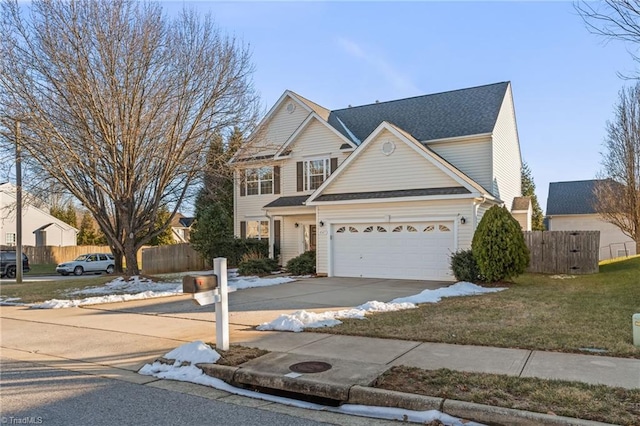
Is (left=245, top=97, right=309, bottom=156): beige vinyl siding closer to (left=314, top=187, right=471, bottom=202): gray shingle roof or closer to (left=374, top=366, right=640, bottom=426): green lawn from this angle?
(left=314, top=187, right=471, bottom=202): gray shingle roof

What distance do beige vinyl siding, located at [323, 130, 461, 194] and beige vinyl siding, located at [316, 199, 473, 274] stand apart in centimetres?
73

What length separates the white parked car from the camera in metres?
29.1

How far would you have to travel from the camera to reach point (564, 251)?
18.6 meters

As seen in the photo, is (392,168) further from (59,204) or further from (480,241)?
(59,204)

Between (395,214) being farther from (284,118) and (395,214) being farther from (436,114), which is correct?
(284,118)

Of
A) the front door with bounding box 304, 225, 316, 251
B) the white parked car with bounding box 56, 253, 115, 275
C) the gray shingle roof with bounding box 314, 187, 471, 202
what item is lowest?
the white parked car with bounding box 56, 253, 115, 275

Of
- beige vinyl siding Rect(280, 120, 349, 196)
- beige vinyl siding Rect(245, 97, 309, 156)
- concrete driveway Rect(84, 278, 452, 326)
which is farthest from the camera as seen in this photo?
beige vinyl siding Rect(245, 97, 309, 156)

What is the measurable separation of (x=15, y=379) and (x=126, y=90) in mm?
11266

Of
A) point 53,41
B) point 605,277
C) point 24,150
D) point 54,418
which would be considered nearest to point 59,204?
point 24,150

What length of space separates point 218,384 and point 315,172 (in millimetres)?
17147

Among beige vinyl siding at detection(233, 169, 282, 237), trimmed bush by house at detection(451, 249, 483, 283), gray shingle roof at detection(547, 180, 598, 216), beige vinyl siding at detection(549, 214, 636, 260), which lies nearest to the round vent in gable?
trimmed bush by house at detection(451, 249, 483, 283)

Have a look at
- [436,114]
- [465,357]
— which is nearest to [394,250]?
[436,114]

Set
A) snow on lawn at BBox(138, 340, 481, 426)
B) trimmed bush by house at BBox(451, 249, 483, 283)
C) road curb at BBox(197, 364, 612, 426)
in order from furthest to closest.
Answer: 1. trimmed bush by house at BBox(451, 249, 483, 283)
2. snow on lawn at BBox(138, 340, 481, 426)
3. road curb at BBox(197, 364, 612, 426)

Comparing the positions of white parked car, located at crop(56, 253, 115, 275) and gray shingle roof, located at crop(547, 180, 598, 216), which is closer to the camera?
white parked car, located at crop(56, 253, 115, 275)
